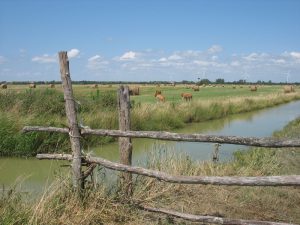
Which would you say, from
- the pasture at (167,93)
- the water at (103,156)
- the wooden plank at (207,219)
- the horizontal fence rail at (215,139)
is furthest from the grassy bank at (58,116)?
the pasture at (167,93)

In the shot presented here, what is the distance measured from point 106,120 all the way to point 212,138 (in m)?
10.9

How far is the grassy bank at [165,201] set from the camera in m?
5.11

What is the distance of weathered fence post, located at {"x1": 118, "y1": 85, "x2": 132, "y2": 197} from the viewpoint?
5848mm

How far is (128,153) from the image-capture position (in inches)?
231

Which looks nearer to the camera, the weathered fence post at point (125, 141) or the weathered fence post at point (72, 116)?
the weathered fence post at point (72, 116)

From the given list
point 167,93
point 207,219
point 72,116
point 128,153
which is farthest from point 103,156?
point 167,93

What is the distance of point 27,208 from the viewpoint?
198 inches

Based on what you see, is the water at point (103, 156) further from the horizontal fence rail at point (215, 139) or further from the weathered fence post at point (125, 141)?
the horizontal fence rail at point (215, 139)

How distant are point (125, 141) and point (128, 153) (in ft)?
0.57

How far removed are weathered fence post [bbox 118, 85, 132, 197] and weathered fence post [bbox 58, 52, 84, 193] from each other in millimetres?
616

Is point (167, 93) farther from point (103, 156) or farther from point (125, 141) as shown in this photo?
point (125, 141)

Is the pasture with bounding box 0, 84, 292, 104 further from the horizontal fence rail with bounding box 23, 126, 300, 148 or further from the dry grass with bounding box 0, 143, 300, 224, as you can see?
the horizontal fence rail with bounding box 23, 126, 300, 148

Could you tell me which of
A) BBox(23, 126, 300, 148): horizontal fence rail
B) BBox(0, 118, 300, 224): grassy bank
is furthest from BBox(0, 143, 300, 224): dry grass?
BBox(23, 126, 300, 148): horizontal fence rail

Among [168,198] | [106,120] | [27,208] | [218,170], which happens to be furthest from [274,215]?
[106,120]
